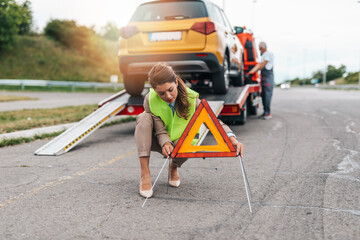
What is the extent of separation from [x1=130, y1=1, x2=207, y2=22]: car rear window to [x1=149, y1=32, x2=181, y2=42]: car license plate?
34 centimetres

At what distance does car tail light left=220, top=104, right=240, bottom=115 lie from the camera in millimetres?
7849

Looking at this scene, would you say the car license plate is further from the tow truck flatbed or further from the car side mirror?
the car side mirror

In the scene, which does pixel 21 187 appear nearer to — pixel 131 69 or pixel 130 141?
pixel 130 141

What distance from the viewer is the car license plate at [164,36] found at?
7.62 meters

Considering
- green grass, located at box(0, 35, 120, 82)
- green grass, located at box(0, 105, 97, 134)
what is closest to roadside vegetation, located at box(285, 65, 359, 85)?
green grass, located at box(0, 35, 120, 82)

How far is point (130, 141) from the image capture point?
7.59m

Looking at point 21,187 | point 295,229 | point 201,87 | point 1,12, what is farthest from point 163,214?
point 1,12

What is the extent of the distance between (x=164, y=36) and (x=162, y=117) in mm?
4040

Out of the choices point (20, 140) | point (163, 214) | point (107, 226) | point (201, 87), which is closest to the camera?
point (107, 226)

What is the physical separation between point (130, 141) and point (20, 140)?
1999 millimetres

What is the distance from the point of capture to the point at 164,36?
7656mm

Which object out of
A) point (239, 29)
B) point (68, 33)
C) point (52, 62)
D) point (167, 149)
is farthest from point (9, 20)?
point (167, 149)

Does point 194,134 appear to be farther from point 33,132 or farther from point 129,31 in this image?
point 33,132

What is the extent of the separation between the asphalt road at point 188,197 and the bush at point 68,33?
40.5 meters
